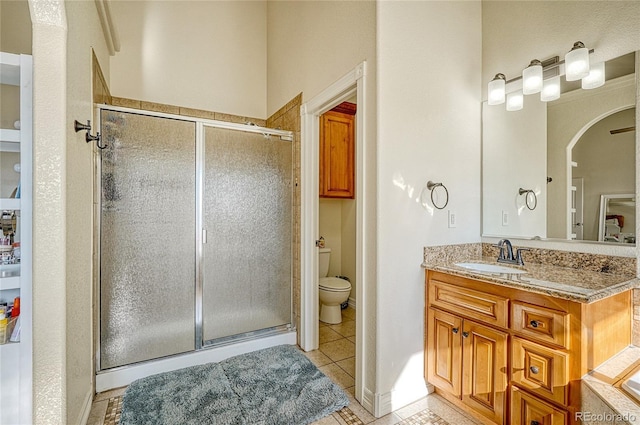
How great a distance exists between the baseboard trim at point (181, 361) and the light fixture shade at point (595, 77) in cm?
272

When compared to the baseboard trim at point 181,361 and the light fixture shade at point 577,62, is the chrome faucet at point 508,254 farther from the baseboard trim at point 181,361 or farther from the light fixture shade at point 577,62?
the baseboard trim at point 181,361

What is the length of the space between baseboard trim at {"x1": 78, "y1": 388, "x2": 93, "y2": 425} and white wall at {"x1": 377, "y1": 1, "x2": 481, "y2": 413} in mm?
1630

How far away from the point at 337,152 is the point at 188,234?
6.57 ft

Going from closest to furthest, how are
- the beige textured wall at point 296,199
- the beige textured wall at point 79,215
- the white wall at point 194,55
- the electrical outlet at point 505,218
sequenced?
1. the beige textured wall at point 79,215
2. the electrical outlet at point 505,218
3. the beige textured wall at point 296,199
4. the white wall at point 194,55

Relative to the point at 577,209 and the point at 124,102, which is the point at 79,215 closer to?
the point at 124,102

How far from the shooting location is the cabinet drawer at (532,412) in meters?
1.26

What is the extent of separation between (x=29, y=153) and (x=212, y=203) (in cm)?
119

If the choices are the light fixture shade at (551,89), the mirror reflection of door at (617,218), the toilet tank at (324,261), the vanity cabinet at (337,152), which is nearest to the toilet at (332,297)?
the toilet tank at (324,261)

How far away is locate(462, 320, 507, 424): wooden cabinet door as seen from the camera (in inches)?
57.8

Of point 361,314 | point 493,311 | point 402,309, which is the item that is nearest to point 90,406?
point 361,314

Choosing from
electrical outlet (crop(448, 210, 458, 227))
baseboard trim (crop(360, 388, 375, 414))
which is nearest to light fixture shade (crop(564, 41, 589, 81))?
electrical outlet (crop(448, 210, 458, 227))

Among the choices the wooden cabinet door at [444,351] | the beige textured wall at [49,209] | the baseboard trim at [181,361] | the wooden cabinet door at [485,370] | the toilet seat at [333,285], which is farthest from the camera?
the toilet seat at [333,285]

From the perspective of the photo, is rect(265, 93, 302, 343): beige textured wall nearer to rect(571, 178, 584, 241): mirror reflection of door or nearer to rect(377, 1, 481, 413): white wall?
rect(377, 1, 481, 413): white wall

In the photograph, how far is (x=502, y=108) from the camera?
2.11 meters
